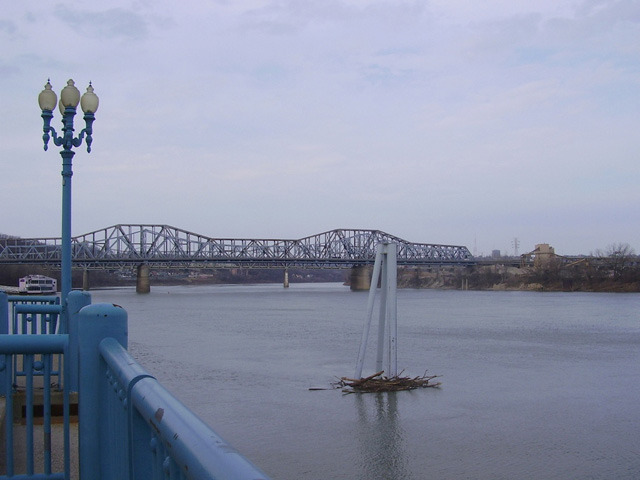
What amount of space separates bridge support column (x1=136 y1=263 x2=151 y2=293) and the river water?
72117 millimetres

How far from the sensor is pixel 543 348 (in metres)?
28.1

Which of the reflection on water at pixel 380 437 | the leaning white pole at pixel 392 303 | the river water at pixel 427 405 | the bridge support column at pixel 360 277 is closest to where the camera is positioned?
the reflection on water at pixel 380 437

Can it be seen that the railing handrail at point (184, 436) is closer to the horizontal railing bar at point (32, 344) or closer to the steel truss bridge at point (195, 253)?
the horizontal railing bar at point (32, 344)

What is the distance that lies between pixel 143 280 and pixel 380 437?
94673 mm

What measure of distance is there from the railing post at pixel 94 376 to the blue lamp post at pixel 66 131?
7.56m

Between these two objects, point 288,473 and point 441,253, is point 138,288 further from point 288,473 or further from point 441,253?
point 288,473

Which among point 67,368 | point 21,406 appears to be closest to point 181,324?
point 21,406

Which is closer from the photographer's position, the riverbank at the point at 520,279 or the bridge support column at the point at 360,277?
the riverbank at the point at 520,279

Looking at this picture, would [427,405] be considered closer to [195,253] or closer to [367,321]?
[367,321]

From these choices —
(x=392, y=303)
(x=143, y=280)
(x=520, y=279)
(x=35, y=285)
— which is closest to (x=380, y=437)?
(x=392, y=303)

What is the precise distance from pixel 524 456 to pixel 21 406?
851 centimetres

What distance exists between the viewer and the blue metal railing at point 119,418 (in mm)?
1692

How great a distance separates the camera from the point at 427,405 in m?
16.1

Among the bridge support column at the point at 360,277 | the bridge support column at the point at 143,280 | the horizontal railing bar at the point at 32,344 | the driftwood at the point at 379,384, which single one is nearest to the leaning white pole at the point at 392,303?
the driftwood at the point at 379,384
